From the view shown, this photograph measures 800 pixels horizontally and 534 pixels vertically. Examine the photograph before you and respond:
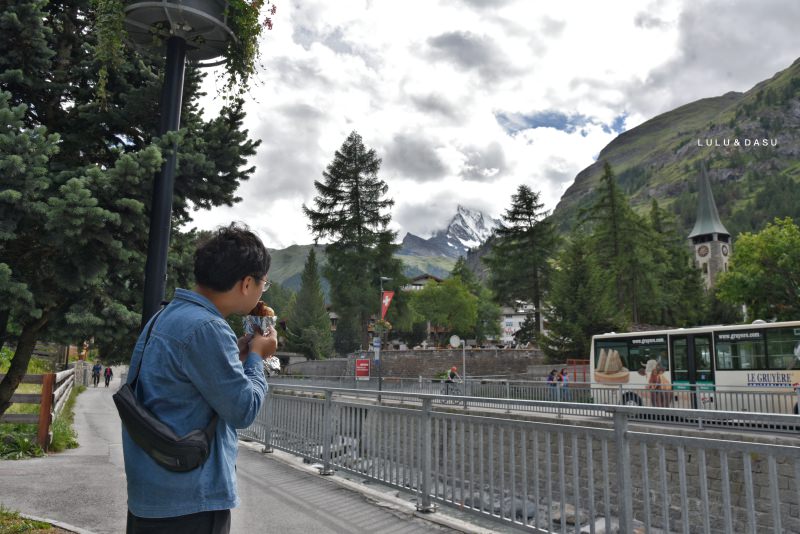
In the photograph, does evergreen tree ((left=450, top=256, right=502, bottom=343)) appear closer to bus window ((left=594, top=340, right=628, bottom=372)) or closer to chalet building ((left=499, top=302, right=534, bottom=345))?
chalet building ((left=499, top=302, right=534, bottom=345))

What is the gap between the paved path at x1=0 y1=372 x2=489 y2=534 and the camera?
208 inches

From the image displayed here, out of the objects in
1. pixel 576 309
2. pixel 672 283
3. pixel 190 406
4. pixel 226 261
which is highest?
pixel 672 283

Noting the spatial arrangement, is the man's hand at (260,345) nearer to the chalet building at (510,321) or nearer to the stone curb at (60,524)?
the stone curb at (60,524)

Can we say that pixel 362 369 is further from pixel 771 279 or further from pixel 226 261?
pixel 771 279

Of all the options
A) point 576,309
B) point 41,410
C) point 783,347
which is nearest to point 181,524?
point 41,410

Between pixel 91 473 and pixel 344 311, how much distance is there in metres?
44.9

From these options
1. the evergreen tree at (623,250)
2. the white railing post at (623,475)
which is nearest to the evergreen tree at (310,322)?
the evergreen tree at (623,250)

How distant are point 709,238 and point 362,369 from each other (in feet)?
361

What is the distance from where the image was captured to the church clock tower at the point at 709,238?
4683 inches

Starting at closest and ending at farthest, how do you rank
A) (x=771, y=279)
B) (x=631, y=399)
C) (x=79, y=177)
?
(x=79, y=177)
(x=631, y=399)
(x=771, y=279)

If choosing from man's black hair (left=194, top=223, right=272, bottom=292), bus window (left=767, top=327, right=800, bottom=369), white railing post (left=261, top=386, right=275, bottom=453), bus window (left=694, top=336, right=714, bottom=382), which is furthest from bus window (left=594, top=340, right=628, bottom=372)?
man's black hair (left=194, top=223, right=272, bottom=292)

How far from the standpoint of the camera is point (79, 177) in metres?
5.61

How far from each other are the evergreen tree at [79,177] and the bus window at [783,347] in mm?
19165

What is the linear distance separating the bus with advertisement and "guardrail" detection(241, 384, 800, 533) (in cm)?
1058
